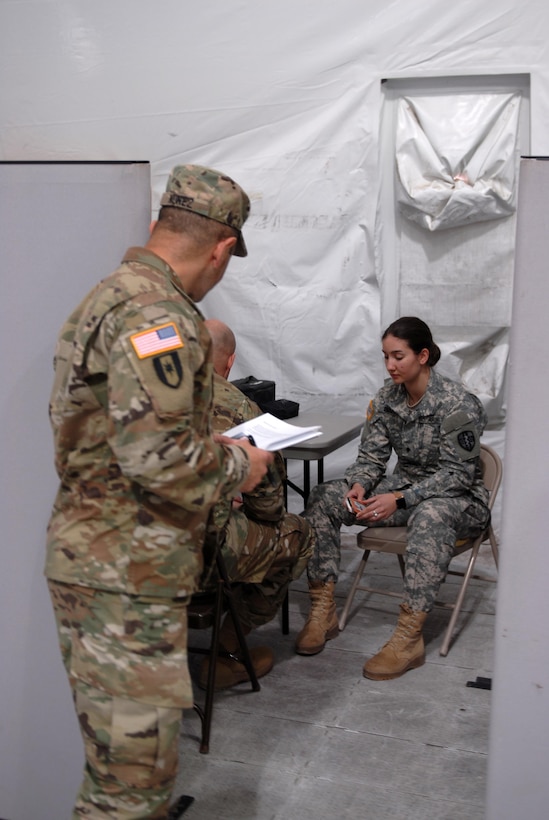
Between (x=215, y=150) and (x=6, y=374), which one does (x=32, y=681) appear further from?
(x=215, y=150)

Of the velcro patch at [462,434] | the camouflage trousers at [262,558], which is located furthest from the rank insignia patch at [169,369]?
the velcro patch at [462,434]

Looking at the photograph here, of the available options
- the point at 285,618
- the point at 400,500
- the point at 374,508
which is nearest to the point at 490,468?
the point at 400,500

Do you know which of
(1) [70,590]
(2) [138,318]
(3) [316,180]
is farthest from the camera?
(3) [316,180]

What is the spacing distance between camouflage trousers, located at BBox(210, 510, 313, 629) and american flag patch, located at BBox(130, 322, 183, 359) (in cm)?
157

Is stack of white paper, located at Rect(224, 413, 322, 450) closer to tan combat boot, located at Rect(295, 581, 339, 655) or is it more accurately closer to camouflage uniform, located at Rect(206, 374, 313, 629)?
camouflage uniform, located at Rect(206, 374, 313, 629)

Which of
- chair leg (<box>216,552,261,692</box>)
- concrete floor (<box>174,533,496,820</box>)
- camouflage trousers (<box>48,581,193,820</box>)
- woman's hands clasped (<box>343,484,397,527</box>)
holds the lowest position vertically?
concrete floor (<box>174,533,496,820</box>)

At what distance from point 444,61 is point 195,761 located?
3525 millimetres

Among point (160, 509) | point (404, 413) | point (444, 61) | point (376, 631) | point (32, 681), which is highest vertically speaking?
point (444, 61)

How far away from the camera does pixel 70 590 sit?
1.90 m

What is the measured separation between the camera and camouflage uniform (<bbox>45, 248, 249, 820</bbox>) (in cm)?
179

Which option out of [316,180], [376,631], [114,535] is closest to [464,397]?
[376,631]

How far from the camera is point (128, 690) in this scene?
1847 millimetres

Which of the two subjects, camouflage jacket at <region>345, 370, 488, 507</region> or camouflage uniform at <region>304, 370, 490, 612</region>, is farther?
camouflage jacket at <region>345, 370, 488, 507</region>

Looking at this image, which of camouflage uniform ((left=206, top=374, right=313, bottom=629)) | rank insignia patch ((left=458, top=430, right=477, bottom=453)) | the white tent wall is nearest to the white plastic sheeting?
the white tent wall
